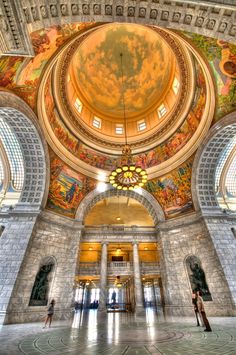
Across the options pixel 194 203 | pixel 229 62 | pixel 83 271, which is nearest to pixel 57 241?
pixel 83 271

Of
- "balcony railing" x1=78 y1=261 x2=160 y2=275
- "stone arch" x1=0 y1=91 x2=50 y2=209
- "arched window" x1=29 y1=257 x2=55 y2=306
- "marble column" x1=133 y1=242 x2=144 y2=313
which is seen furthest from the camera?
"balcony railing" x1=78 y1=261 x2=160 y2=275

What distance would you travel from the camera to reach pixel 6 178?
14.6 m

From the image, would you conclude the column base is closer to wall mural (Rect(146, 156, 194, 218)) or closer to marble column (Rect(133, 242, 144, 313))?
marble column (Rect(133, 242, 144, 313))

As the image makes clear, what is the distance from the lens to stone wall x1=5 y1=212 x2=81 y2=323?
10.4 meters

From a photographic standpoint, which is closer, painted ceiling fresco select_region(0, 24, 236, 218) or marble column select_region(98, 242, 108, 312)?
painted ceiling fresco select_region(0, 24, 236, 218)

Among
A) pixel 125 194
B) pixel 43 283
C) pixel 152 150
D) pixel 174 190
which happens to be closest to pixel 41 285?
pixel 43 283

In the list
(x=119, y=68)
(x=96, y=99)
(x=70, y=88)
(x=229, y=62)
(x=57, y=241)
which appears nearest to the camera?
(x=229, y=62)

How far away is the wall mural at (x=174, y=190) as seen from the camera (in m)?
14.9

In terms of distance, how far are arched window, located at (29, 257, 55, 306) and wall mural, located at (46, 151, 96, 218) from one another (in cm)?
367

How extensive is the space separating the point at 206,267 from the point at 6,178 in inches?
626

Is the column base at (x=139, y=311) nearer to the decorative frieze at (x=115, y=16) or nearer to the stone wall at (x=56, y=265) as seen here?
the stone wall at (x=56, y=265)

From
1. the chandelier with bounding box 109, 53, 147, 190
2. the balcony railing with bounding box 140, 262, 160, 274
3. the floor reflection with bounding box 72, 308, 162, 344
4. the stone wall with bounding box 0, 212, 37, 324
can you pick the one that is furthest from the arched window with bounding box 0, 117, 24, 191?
the balcony railing with bounding box 140, 262, 160, 274

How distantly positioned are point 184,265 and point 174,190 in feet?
18.7

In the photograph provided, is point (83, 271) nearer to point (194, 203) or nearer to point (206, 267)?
point (206, 267)
